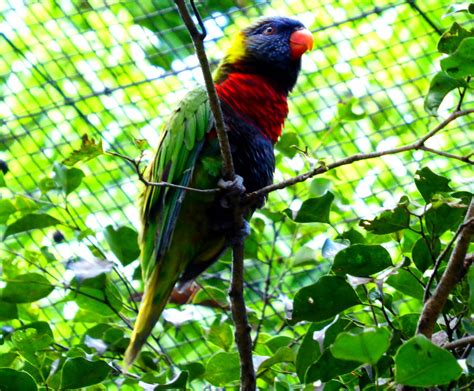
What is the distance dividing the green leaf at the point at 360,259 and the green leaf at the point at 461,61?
1.26 ft

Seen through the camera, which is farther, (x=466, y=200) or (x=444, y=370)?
(x=466, y=200)

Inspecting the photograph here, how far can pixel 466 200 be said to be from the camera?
1.64 meters

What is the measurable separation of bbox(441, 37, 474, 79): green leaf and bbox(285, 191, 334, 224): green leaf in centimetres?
44

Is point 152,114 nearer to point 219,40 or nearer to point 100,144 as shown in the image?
point 219,40

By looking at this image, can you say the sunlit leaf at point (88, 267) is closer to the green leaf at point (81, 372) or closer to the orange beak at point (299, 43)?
the green leaf at point (81, 372)

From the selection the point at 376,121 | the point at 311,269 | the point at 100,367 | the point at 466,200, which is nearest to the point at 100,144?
the point at 100,367

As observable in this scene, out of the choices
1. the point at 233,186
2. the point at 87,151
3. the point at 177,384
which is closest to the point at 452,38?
the point at 233,186

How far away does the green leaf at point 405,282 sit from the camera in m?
1.67

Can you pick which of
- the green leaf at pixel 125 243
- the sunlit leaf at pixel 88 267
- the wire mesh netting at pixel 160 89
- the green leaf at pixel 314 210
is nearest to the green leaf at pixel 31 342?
the sunlit leaf at pixel 88 267

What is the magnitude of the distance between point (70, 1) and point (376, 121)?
1.66 m

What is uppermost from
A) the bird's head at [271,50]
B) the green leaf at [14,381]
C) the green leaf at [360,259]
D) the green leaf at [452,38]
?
the green leaf at [452,38]

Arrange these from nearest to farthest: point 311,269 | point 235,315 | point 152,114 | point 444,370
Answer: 1. point 444,370
2. point 235,315
3. point 311,269
4. point 152,114

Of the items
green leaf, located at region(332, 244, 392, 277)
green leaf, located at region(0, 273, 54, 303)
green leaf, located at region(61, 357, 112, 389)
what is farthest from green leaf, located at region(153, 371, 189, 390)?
green leaf, located at region(0, 273, 54, 303)

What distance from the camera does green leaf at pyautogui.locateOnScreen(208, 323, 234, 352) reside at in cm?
210
